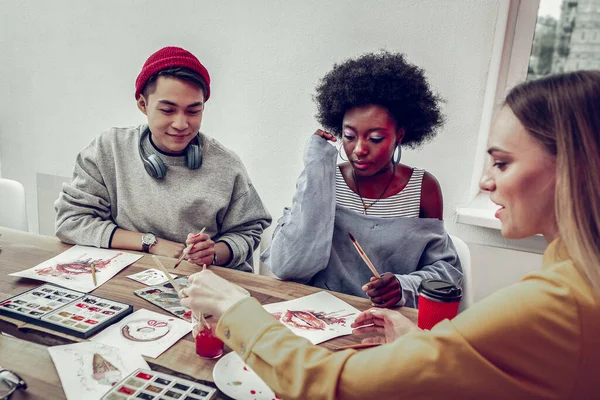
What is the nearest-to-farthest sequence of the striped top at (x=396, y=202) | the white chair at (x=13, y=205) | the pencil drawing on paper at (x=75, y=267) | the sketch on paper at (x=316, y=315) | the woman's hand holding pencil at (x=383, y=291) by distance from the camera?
1. the sketch on paper at (x=316, y=315)
2. the woman's hand holding pencil at (x=383, y=291)
3. the pencil drawing on paper at (x=75, y=267)
4. the striped top at (x=396, y=202)
5. the white chair at (x=13, y=205)

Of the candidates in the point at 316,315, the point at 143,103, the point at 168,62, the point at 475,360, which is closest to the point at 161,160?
the point at 143,103

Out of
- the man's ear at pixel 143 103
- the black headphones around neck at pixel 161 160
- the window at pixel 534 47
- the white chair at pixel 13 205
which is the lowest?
the white chair at pixel 13 205

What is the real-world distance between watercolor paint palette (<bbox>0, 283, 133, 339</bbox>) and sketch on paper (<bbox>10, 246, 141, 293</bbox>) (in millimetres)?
78

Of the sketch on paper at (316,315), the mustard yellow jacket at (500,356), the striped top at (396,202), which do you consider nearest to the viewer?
the mustard yellow jacket at (500,356)

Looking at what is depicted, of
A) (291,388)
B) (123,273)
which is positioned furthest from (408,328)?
(123,273)

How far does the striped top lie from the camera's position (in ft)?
4.86

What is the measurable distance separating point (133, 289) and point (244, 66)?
145cm

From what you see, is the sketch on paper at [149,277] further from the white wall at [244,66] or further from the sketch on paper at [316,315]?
the white wall at [244,66]

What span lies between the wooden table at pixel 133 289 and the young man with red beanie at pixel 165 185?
0.37ft

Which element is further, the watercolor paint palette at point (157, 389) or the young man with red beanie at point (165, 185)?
the young man with red beanie at point (165, 185)

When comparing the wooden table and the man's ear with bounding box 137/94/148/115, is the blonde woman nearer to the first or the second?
the wooden table

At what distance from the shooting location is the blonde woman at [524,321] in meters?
0.57

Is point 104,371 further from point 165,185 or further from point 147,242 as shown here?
point 165,185

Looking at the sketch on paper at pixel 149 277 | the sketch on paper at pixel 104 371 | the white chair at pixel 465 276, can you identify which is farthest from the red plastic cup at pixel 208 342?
the white chair at pixel 465 276
